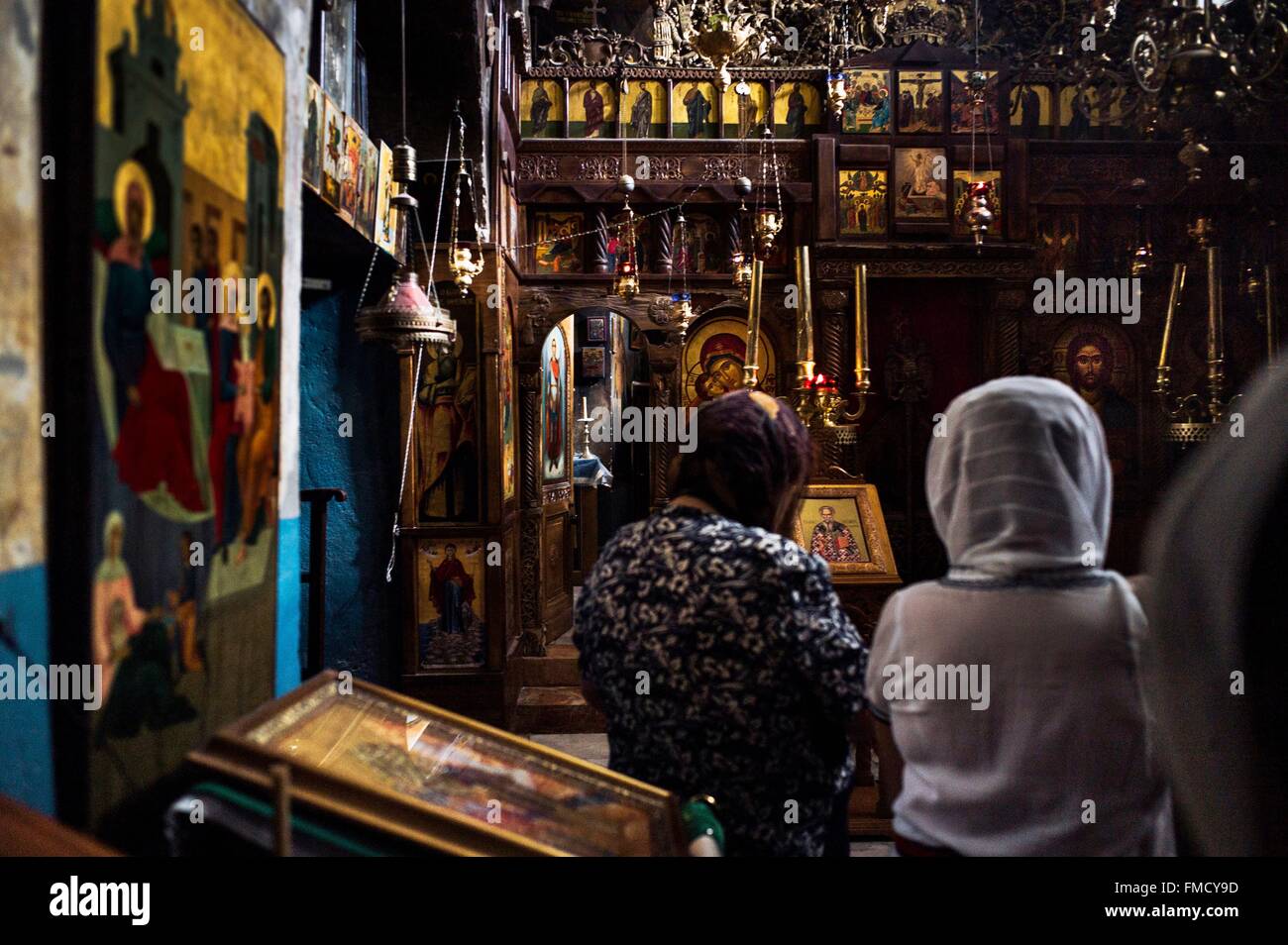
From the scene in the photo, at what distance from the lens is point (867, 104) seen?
7.70 m

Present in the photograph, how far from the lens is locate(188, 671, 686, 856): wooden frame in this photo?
1.27 meters

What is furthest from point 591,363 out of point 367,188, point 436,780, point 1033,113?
point 436,780

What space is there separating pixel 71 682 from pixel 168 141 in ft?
3.02

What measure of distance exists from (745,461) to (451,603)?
4538mm

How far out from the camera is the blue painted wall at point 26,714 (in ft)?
4.47

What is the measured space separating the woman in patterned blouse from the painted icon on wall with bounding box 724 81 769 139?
6317 mm

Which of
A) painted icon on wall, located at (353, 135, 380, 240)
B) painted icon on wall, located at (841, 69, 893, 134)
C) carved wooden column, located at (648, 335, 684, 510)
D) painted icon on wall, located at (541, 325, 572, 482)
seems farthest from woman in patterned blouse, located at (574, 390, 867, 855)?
painted icon on wall, located at (841, 69, 893, 134)

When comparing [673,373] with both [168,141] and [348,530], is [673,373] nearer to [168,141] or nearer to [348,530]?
[348,530]

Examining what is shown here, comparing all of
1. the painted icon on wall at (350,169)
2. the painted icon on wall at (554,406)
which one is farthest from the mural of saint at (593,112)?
the painted icon on wall at (350,169)

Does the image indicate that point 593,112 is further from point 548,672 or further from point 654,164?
point 548,672

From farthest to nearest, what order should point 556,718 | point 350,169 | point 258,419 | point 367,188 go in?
point 556,718
point 367,188
point 350,169
point 258,419

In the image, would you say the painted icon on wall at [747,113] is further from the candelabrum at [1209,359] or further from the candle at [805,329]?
the candle at [805,329]

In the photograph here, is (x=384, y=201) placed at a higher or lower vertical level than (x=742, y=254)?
lower

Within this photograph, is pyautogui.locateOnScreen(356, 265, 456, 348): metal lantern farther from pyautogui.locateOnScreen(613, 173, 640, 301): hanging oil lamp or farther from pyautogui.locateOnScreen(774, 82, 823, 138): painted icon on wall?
pyautogui.locateOnScreen(774, 82, 823, 138): painted icon on wall
